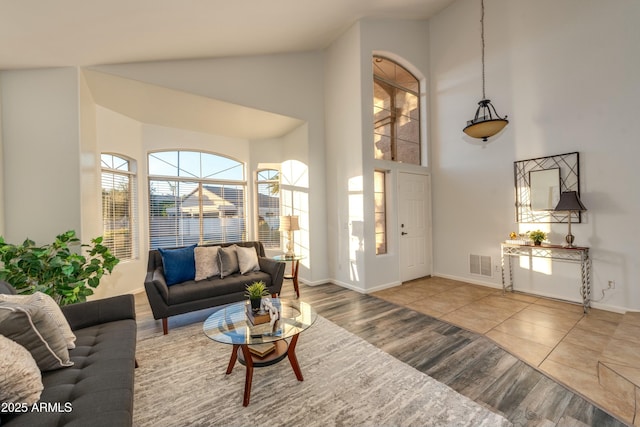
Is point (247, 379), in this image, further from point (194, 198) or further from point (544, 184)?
point (544, 184)

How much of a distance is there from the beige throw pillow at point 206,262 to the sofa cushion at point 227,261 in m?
0.07

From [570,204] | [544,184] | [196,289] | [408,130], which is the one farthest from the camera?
[408,130]

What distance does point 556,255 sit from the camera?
379cm

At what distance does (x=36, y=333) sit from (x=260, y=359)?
135 cm

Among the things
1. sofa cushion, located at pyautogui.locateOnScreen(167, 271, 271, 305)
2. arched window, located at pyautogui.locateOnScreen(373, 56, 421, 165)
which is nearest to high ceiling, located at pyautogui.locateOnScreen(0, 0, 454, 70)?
arched window, located at pyautogui.locateOnScreen(373, 56, 421, 165)

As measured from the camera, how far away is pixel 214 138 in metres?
5.41

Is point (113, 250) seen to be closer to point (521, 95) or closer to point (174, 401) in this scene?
point (174, 401)

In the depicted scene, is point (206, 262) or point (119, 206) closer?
point (206, 262)

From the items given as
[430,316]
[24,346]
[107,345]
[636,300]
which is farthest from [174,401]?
[636,300]

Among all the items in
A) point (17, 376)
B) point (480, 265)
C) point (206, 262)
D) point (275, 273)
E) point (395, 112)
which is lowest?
point (480, 265)

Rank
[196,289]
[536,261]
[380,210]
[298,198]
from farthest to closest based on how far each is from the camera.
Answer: [298,198]
[380,210]
[536,261]
[196,289]

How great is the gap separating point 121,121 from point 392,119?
15.8 ft

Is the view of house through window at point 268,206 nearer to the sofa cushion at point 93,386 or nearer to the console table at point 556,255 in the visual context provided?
the sofa cushion at point 93,386

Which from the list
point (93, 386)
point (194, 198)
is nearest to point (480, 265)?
point (93, 386)
